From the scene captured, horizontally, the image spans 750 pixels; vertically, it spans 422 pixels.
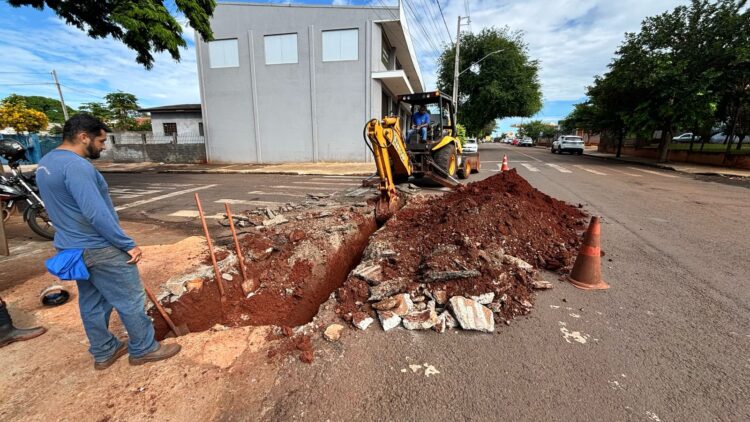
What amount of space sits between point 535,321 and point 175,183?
13.8m

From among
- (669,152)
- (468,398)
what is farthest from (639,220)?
(669,152)

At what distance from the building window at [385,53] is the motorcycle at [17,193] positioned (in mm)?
16159

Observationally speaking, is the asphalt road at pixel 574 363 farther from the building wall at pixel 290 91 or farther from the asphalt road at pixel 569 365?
the building wall at pixel 290 91

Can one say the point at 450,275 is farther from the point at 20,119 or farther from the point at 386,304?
the point at 20,119

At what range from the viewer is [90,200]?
2.09 m

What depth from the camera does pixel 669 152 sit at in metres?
20.8

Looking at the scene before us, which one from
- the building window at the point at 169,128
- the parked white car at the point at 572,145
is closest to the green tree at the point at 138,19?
the building window at the point at 169,128

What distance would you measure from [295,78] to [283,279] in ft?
54.2

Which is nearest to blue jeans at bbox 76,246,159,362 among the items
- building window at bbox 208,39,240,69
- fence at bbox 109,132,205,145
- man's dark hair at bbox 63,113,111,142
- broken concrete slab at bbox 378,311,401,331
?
man's dark hair at bbox 63,113,111,142

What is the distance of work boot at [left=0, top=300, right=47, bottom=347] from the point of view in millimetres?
2688

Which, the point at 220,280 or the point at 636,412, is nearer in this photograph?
the point at 636,412

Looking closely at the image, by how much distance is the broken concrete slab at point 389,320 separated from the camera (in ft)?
9.21

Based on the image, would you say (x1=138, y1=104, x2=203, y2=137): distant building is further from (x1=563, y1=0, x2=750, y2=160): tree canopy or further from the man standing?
(x1=563, y1=0, x2=750, y2=160): tree canopy

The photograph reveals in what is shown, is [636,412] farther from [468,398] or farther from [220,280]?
[220,280]
